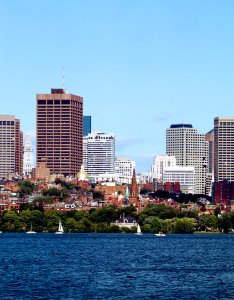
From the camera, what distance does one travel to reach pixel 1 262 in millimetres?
121375

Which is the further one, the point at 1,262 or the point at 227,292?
the point at 1,262

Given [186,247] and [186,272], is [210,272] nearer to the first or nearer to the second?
[186,272]

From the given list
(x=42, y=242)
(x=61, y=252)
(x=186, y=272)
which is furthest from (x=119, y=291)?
(x=42, y=242)

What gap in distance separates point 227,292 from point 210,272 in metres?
18.6

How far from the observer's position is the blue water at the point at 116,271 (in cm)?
8644

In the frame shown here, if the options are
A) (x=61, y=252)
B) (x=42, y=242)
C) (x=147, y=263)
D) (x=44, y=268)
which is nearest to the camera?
(x=44, y=268)

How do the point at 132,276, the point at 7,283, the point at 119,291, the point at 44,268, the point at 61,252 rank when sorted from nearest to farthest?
the point at 119,291 → the point at 7,283 → the point at 132,276 → the point at 44,268 → the point at 61,252

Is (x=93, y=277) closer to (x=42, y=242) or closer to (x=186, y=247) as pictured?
(x=186, y=247)

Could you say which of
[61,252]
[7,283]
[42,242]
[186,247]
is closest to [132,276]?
[7,283]

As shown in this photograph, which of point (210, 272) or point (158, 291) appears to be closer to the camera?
point (158, 291)

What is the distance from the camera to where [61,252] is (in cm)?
14412

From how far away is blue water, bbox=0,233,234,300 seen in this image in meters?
86.4

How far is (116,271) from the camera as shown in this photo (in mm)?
105688

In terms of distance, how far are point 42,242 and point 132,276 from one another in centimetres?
7668
